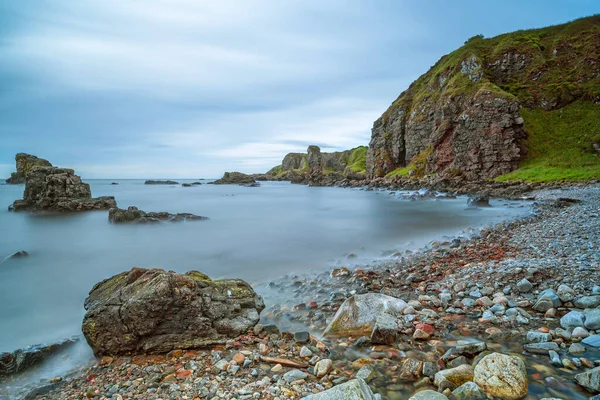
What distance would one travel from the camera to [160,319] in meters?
5.18

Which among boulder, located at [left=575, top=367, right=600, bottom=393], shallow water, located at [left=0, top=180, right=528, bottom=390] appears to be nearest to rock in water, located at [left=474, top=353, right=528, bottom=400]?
boulder, located at [left=575, top=367, right=600, bottom=393]

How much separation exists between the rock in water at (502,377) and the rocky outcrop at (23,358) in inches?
270

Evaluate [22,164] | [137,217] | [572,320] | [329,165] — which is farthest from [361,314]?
[329,165]

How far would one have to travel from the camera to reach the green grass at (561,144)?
37500mm

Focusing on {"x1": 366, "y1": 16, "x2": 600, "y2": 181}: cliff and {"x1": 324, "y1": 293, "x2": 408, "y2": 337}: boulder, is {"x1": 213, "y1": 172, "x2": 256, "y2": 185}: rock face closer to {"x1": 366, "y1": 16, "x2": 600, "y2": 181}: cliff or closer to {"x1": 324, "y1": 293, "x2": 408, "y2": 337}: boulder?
{"x1": 366, "y1": 16, "x2": 600, "y2": 181}: cliff

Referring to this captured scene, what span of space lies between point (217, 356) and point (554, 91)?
237 ft

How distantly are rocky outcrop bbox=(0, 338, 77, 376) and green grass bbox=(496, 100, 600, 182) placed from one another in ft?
148

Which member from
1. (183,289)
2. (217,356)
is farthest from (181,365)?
(183,289)

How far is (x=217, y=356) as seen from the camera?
4.75 meters

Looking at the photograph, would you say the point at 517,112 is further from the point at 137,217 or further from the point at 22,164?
the point at 22,164

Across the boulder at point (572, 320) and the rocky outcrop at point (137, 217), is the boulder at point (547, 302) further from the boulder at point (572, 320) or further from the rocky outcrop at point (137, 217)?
the rocky outcrop at point (137, 217)

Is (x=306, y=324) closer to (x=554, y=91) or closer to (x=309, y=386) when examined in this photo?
(x=309, y=386)

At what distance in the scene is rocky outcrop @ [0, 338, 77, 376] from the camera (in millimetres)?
4859

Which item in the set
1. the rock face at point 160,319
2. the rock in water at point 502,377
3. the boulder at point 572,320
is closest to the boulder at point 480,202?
the boulder at point 572,320
